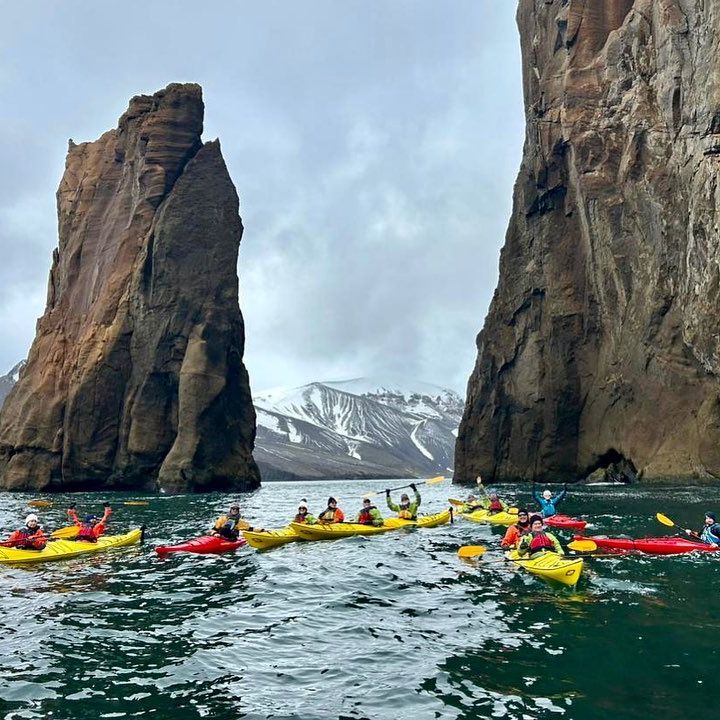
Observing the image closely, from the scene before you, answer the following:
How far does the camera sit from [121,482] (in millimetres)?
76812

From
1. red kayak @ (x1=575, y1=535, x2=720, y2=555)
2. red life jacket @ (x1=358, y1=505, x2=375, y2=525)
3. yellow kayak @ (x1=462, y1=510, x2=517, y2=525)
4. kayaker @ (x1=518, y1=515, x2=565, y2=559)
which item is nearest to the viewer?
kayaker @ (x1=518, y1=515, x2=565, y2=559)

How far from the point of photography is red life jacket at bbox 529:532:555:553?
20.4 m

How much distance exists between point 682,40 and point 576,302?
26752 millimetres

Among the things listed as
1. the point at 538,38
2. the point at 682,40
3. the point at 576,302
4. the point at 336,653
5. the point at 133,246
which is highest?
the point at 538,38

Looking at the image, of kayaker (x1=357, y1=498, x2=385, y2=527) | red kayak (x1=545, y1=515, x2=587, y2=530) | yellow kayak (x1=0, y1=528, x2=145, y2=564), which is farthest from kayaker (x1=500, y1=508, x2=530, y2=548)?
yellow kayak (x1=0, y1=528, x2=145, y2=564)

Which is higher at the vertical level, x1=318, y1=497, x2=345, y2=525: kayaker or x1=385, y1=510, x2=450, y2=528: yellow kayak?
x1=318, y1=497, x2=345, y2=525: kayaker

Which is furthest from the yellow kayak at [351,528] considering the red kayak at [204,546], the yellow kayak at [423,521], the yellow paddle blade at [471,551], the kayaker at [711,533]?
the kayaker at [711,533]

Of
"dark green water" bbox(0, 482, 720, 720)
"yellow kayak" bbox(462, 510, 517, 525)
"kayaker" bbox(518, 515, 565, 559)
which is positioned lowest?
"dark green water" bbox(0, 482, 720, 720)

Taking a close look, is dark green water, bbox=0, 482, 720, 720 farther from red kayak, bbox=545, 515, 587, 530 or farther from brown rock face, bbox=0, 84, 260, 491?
brown rock face, bbox=0, 84, 260, 491

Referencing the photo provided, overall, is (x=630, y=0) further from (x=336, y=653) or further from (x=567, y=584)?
(x=336, y=653)

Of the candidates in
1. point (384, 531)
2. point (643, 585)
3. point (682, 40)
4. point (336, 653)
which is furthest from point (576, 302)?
point (336, 653)

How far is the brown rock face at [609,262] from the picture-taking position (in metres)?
53.4

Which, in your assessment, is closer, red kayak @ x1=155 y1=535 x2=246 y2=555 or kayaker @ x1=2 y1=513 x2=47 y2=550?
kayaker @ x1=2 y1=513 x2=47 y2=550

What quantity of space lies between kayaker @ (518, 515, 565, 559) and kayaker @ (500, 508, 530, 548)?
44.1 inches
